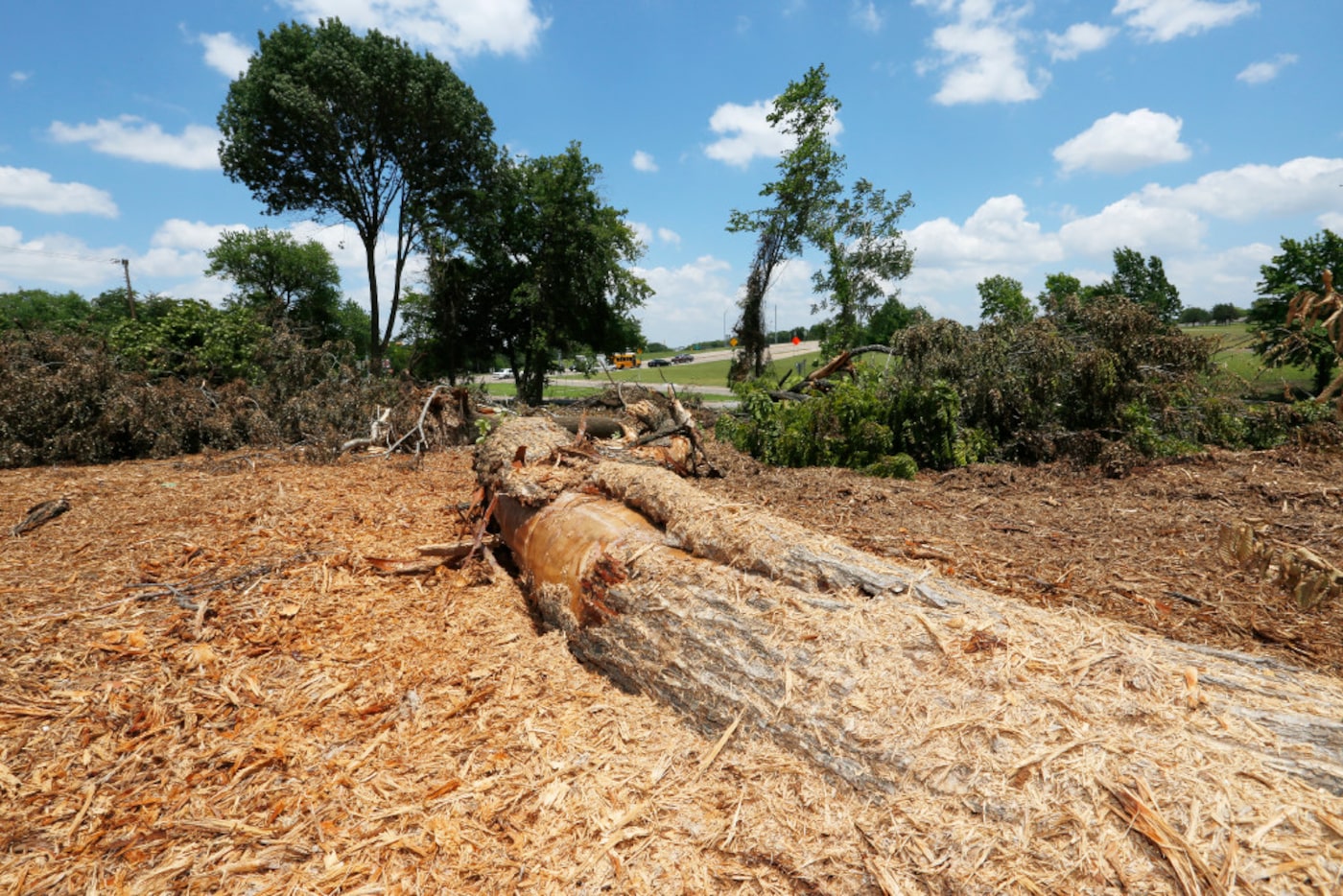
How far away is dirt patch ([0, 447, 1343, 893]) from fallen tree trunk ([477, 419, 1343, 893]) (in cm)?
5

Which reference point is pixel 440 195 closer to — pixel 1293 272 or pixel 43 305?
pixel 1293 272

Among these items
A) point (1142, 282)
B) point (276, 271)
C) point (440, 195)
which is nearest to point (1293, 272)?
point (1142, 282)

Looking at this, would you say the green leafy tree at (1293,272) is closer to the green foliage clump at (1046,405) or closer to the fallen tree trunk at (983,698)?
the green foliage clump at (1046,405)

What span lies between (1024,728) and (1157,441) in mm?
7524

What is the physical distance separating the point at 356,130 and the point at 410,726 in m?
20.3

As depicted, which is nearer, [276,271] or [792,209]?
[792,209]

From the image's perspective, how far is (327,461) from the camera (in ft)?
25.1

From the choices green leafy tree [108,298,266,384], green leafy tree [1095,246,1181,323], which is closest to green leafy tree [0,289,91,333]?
green leafy tree [108,298,266,384]

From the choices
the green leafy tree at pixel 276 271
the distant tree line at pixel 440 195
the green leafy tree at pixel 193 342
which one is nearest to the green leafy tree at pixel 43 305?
the green leafy tree at pixel 276 271

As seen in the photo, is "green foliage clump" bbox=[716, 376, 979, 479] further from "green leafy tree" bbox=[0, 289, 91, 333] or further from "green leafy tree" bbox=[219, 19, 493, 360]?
"green leafy tree" bbox=[0, 289, 91, 333]

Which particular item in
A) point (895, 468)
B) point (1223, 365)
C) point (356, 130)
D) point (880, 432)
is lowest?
point (895, 468)

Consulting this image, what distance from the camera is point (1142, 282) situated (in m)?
34.5

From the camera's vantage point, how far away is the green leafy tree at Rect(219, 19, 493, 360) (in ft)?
54.6

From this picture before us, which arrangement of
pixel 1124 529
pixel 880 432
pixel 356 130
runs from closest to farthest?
pixel 1124 529 < pixel 880 432 < pixel 356 130
